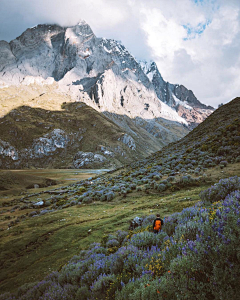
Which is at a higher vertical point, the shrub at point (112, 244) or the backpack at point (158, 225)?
the backpack at point (158, 225)

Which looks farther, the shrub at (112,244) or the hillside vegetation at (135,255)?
the shrub at (112,244)

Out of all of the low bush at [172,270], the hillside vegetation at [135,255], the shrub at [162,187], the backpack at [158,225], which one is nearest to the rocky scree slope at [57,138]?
the shrub at [162,187]

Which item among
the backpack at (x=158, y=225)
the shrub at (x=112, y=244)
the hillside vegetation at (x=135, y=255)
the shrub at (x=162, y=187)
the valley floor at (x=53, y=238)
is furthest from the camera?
the shrub at (x=162, y=187)

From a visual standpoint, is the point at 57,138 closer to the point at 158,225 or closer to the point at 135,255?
the point at 158,225

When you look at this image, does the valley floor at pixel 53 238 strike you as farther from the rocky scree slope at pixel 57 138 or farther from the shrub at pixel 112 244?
the rocky scree slope at pixel 57 138

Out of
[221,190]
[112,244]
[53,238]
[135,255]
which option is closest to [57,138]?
[53,238]

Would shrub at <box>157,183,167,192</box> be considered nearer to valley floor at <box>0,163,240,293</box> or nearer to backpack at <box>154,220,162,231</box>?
valley floor at <box>0,163,240,293</box>

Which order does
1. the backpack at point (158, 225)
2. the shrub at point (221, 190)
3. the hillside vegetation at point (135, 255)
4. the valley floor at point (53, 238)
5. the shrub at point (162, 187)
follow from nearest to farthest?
1. the hillside vegetation at point (135, 255)
2. the backpack at point (158, 225)
3. the shrub at point (221, 190)
4. the valley floor at point (53, 238)
5. the shrub at point (162, 187)

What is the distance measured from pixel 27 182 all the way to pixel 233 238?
53.3 meters

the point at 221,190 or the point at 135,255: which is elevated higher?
the point at 221,190

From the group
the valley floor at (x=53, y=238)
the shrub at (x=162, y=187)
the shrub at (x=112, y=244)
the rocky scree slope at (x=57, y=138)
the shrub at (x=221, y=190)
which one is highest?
the rocky scree slope at (x=57, y=138)

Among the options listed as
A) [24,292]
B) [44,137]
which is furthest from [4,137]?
[24,292]

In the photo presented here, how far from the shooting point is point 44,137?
146 m

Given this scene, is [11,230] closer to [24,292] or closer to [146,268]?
[24,292]
